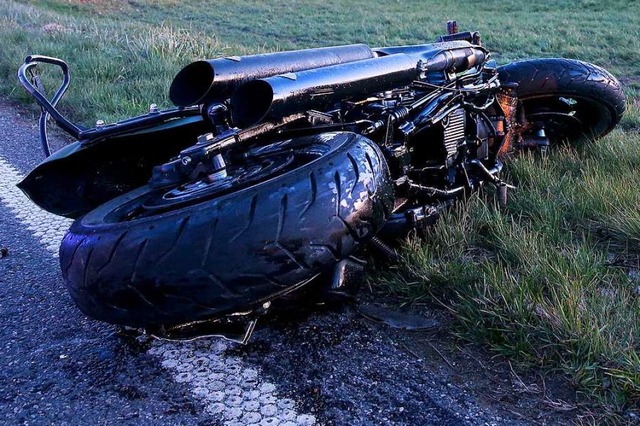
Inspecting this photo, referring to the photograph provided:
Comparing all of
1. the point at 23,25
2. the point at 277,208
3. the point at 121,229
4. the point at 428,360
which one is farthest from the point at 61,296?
the point at 23,25

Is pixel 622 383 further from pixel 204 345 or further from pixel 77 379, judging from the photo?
pixel 77 379

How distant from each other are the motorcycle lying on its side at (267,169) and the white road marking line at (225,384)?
6.7 inches

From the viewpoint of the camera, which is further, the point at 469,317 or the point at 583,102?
the point at 583,102

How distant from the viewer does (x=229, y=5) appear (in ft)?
96.5

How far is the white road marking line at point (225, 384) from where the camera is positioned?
2.04 metres

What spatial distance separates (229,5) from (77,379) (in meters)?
28.9

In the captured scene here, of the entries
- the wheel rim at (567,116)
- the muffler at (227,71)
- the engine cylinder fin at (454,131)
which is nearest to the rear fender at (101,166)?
the muffler at (227,71)

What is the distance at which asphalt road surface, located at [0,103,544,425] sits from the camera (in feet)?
6.72

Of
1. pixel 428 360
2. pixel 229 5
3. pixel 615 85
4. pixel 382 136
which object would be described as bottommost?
pixel 229 5

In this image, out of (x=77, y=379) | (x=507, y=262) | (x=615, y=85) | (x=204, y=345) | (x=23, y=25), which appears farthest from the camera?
(x=23, y=25)

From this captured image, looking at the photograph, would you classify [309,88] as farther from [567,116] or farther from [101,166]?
[567,116]

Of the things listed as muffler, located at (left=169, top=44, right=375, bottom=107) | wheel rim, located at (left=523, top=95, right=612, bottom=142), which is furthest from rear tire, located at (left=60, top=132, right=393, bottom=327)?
wheel rim, located at (left=523, top=95, right=612, bottom=142)

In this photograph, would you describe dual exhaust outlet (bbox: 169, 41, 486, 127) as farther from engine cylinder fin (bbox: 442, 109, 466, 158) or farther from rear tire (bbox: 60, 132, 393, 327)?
rear tire (bbox: 60, 132, 393, 327)

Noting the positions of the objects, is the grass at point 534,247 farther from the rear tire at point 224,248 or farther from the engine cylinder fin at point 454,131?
the rear tire at point 224,248
